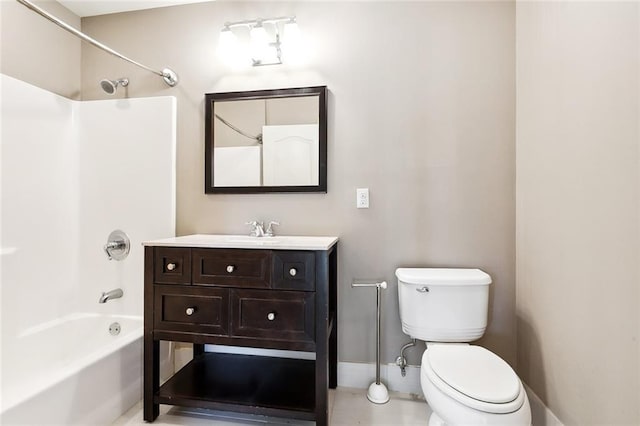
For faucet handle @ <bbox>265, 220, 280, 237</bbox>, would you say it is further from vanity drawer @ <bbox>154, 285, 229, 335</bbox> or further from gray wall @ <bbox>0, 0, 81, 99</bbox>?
gray wall @ <bbox>0, 0, 81, 99</bbox>

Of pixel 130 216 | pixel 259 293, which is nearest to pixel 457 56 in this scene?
pixel 259 293

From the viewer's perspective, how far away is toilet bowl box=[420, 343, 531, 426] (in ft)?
3.25

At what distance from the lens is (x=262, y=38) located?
1787 mm

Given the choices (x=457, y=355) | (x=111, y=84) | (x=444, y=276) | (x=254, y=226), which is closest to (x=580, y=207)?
(x=444, y=276)

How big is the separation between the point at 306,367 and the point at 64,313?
163 cm

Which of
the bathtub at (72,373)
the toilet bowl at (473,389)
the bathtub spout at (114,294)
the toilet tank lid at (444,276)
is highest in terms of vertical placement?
the toilet tank lid at (444,276)

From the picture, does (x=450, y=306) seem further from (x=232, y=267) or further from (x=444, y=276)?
(x=232, y=267)

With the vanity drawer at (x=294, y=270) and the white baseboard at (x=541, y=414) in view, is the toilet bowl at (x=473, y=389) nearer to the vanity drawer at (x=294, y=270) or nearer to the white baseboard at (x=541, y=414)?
the white baseboard at (x=541, y=414)

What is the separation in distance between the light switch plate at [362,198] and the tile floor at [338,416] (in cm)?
111

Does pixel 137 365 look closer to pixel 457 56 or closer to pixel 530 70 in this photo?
pixel 457 56

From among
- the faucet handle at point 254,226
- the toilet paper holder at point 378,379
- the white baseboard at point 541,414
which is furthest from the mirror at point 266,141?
the white baseboard at point 541,414

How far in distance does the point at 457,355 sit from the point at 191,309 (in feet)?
4.08

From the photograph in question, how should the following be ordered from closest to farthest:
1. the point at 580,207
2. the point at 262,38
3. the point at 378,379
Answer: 1. the point at 580,207
2. the point at 378,379
3. the point at 262,38

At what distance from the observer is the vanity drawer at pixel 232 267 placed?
55.3 inches
